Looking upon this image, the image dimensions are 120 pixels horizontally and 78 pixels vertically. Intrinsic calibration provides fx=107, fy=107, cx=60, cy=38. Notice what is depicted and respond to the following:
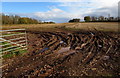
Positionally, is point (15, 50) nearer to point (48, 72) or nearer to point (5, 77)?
point (5, 77)

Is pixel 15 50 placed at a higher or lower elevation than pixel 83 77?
higher

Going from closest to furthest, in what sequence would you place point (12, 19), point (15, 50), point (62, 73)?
point (62, 73) < point (15, 50) < point (12, 19)

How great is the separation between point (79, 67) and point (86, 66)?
1.40ft

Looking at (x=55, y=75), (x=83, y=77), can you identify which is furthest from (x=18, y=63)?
(x=83, y=77)

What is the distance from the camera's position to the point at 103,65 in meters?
6.47

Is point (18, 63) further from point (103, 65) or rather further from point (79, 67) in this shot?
point (103, 65)

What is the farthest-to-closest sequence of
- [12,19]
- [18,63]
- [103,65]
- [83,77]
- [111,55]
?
[12,19] → [111,55] → [18,63] → [103,65] → [83,77]

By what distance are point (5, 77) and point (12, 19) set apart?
170 ft

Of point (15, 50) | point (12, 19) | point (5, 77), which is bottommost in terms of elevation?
→ point (5, 77)

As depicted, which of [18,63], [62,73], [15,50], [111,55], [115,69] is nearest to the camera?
[62,73]

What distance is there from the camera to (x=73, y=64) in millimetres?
6668

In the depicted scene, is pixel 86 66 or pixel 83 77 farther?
pixel 86 66

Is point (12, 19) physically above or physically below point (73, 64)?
above

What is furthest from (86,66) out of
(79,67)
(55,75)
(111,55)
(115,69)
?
(111,55)
